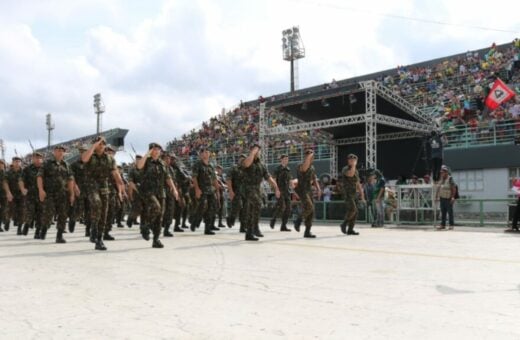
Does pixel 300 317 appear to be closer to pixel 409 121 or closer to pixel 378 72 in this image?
pixel 409 121

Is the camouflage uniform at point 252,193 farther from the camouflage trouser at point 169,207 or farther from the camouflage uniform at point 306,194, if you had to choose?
the camouflage trouser at point 169,207

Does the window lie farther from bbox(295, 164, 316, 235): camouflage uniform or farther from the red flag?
bbox(295, 164, 316, 235): camouflage uniform

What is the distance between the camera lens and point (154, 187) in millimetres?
9820

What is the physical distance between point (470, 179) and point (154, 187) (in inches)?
757

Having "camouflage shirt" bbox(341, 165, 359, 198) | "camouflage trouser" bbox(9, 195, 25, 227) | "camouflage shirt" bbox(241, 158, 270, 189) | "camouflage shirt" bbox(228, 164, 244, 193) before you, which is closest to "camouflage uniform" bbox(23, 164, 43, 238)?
"camouflage trouser" bbox(9, 195, 25, 227)

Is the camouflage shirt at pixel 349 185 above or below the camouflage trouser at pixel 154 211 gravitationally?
above

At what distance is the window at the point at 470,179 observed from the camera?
82.1 feet

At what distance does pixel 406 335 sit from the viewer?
3703 millimetres

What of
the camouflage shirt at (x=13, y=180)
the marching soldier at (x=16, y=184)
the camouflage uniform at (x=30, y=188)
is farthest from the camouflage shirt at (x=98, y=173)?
the camouflage shirt at (x=13, y=180)

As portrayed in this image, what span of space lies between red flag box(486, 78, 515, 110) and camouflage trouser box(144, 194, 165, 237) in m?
17.5

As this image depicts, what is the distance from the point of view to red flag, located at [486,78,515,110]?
22484 millimetres

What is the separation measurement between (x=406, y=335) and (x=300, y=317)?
853 millimetres

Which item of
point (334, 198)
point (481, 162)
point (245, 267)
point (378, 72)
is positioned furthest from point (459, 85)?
point (245, 267)

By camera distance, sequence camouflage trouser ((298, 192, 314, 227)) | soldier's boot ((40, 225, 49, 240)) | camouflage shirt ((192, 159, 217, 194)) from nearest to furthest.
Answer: soldier's boot ((40, 225, 49, 240)) < camouflage trouser ((298, 192, 314, 227)) < camouflage shirt ((192, 159, 217, 194))
